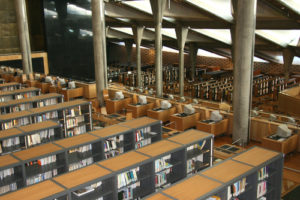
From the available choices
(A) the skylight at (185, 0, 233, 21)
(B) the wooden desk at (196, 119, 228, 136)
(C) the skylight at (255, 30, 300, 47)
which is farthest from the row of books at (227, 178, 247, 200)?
(C) the skylight at (255, 30, 300, 47)

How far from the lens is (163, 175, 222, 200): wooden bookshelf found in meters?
4.78

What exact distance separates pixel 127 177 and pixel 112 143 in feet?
6.54

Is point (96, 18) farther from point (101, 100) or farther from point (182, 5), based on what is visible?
point (182, 5)

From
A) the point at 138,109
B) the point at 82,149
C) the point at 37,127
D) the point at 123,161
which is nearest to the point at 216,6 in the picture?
the point at 138,109

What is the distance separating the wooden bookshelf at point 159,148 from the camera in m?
6.37

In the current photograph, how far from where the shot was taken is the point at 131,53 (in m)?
37.2

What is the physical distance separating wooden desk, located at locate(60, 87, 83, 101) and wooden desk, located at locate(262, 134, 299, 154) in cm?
1006

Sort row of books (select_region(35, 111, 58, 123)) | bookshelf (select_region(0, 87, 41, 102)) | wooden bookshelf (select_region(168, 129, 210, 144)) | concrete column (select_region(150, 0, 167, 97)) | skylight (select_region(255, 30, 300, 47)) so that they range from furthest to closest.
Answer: skylight (select_region(255, 30, 300, 47)), concrete column (select_region(150, 0, 167, 97)), bookshelf (select_region(0, 87, 41, 102)), row of books (select_region(35, 111, 58, 123)), wooden bookshelf (select_region(168, 129, 210, 144))

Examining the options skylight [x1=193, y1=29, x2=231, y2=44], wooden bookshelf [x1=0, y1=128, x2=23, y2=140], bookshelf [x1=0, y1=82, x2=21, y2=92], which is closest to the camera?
wooden bookshelf [x1=0, y1=128, x2=23, y2=140]

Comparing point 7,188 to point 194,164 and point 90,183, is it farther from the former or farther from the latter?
point 194,164

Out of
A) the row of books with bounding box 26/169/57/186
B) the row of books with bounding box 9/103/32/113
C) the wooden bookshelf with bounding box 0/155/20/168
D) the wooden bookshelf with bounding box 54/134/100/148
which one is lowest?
the row of books with bounding box 26/169/57/186

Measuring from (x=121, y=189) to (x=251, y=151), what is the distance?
8.56 ft

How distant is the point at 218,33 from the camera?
905 inches

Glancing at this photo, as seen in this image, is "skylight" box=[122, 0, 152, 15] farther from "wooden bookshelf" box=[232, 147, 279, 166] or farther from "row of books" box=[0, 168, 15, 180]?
"wooden bookshelf" box=[232, 147, 279, 166]
